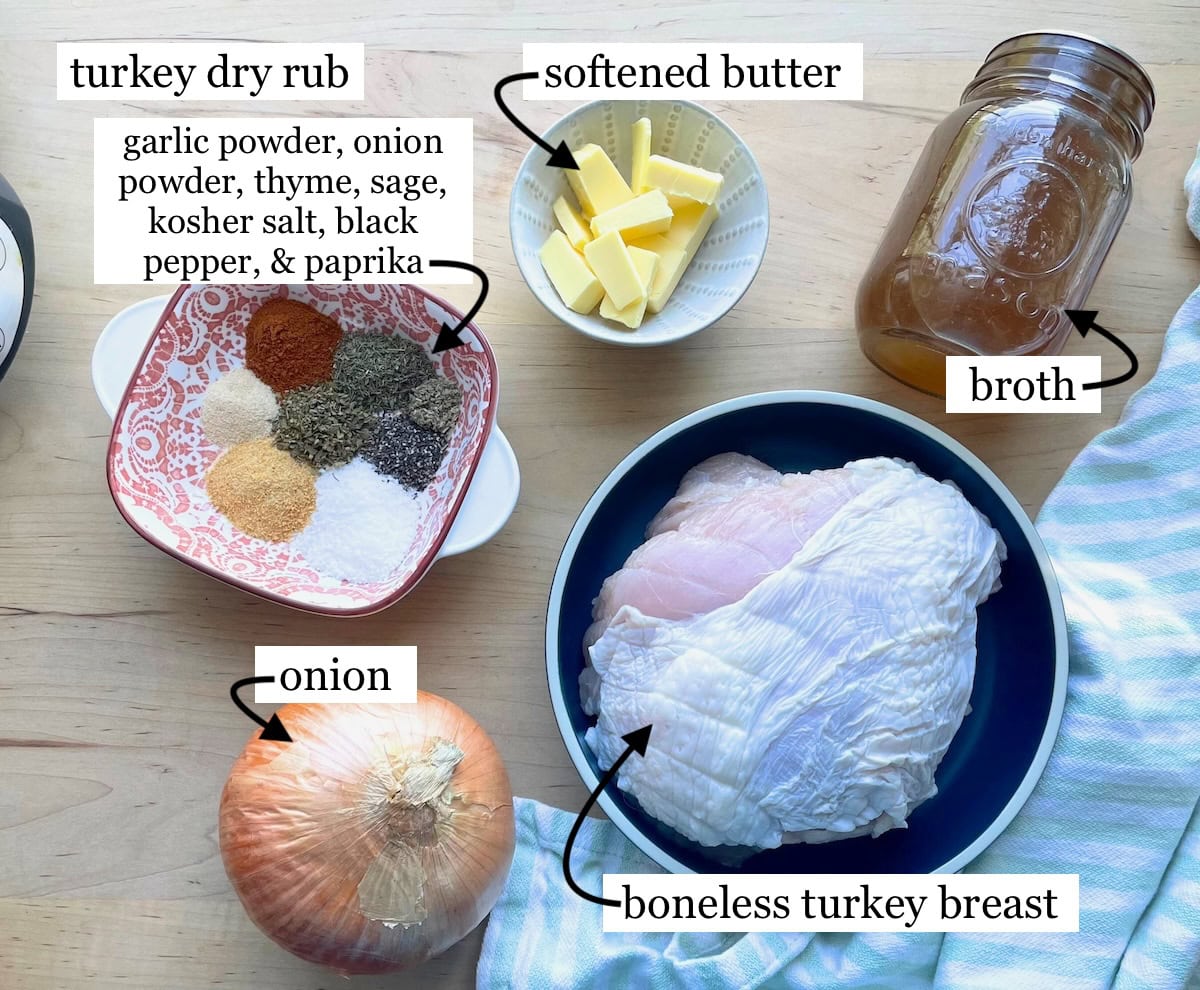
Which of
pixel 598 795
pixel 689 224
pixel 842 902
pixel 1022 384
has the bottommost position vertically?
pixel 842 902

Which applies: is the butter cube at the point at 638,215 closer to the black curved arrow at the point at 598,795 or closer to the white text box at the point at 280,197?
the white text box at the point at 280,197

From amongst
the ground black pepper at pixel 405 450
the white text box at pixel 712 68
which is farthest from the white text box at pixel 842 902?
the white text box at pixel 712 68

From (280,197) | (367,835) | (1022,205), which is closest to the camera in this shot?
(367,835)

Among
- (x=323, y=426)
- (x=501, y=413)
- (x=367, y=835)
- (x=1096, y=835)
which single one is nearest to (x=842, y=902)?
(x=1096, y=835)

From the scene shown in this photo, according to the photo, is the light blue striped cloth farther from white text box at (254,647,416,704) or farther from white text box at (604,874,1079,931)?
white text box at (254,647,416,704)

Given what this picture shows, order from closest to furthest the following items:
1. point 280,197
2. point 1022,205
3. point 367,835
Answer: point 367,835, point 1022,205, point 280,197

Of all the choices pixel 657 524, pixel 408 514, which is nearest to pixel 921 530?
pixel 657 524

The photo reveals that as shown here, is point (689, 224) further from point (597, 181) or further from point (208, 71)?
point (208, 71)
